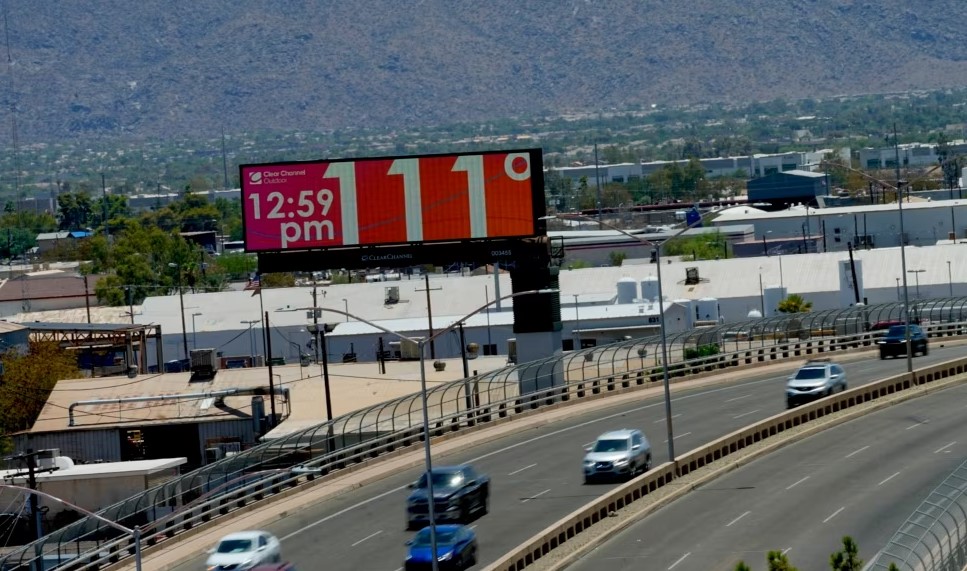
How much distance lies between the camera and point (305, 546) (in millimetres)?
48219

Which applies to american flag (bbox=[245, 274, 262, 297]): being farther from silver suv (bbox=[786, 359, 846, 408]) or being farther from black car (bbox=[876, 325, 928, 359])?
silver suv (bbox=[786, 359, 846, 408])

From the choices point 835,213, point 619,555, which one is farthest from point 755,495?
point 835,213

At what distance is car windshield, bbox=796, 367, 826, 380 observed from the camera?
66688 millimetres

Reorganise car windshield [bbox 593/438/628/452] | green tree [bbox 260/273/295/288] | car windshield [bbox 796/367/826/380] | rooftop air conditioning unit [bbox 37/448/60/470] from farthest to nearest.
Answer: green tree [bbox 260/273/295/288] < rooftop air conditioning unit [bbox 37/448/60/470] < car windshield [bbox 796/367/826/380] < car windshield [bbox 593/438/628/452]

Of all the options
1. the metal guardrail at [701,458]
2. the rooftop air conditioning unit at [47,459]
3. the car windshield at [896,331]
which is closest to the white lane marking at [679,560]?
the metal guardrail at [701,458]

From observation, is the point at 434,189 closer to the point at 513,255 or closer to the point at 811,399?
the point at 513,255

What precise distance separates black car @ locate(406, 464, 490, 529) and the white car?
4794 mm

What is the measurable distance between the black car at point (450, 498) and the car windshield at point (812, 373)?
19.8 meters

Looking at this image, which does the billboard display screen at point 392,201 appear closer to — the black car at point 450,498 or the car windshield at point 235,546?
the black car at point 450,498

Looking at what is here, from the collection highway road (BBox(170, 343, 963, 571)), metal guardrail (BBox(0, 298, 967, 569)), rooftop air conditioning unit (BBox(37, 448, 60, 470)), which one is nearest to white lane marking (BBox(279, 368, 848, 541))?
highway road (BBox(170, 343, 963, 571))

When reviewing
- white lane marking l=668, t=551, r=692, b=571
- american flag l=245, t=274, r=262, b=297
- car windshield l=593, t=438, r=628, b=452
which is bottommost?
white lane marking l=668, t=551, r=692, b=571

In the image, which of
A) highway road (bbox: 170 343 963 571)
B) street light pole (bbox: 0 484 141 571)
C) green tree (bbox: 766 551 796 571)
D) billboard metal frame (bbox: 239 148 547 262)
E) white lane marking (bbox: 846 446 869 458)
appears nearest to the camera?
green tree (bbox: 766 551 796 571)

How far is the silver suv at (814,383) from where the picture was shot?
65.8 meters

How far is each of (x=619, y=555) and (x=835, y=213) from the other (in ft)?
407
